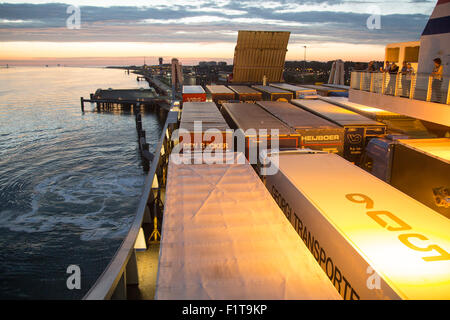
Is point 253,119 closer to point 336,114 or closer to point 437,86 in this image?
point 336,114

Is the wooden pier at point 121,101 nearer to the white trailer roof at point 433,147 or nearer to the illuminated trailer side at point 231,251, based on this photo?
the white trailer roof at point 433,147

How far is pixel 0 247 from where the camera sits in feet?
57.2

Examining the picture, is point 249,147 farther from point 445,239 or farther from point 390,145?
point 445,239

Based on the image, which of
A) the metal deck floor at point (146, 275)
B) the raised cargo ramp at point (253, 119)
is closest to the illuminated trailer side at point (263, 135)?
the raised cargo ramp at point (253, 119)

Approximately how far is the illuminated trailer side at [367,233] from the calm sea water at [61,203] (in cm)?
1080

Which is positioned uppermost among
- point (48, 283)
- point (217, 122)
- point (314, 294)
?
point (217, 122)

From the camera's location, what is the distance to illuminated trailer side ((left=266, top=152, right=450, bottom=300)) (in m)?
4.60

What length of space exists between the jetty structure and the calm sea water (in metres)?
6.37

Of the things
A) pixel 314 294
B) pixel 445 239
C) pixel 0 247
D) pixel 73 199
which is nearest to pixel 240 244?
pixel 314 294

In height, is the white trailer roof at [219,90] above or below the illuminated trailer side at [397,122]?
above

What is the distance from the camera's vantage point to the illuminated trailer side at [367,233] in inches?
181

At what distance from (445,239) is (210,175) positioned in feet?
17.4

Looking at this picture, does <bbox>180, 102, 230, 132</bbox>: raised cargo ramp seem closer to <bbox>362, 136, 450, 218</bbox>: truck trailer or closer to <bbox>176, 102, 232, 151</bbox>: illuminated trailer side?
<bbox>176, 102, 232, 151</bbox>: illuminated trailer side

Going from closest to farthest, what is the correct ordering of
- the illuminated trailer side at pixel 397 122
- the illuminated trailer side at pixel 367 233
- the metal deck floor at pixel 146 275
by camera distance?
the illuminated trailer side at pixel 367 233 < the metal deck floor at pixel 146 275 < the illuminated trailer side at pixel 397 122
